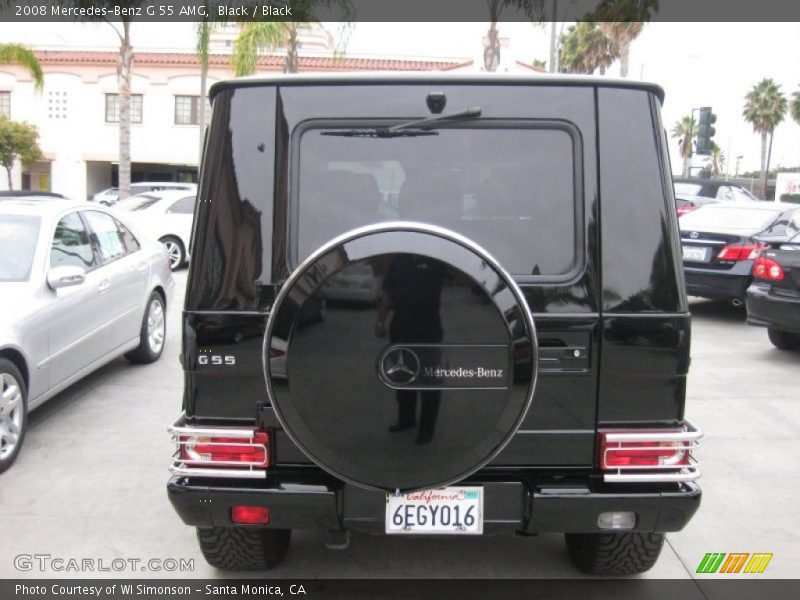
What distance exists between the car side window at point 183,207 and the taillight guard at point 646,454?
12.7 metres

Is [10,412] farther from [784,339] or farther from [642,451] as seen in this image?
[784,339]

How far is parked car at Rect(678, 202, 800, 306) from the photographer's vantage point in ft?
32.8

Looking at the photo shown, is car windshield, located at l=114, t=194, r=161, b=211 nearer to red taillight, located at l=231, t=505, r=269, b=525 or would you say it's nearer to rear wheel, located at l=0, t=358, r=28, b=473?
rear wheel, located at l=0, t=358, r=28, b=473

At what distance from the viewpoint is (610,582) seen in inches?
142

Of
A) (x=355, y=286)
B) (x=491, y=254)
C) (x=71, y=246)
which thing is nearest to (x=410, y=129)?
(x=491, y=254)

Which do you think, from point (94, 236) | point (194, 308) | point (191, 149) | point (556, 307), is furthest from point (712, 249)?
point (191, 149)

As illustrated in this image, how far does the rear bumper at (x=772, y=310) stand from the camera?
782cm

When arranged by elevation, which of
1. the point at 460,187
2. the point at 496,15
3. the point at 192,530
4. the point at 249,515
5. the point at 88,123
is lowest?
the point at 192,530

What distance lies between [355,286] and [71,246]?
14.2 feet

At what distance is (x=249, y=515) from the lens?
3.06m

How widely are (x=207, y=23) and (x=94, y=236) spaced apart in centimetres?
1759

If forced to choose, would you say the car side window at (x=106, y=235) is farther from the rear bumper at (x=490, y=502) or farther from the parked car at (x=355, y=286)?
the parked car at (x=355, y=286)

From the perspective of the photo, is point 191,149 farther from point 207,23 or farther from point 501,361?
point 501,361

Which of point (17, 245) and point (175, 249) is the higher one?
point (17, 245)
